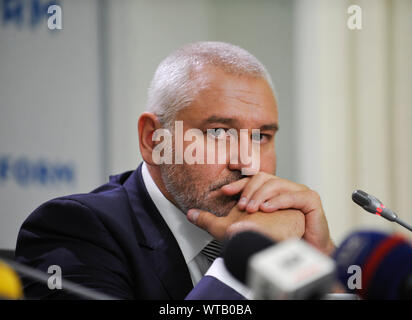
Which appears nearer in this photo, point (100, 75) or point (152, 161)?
point (152, 161)

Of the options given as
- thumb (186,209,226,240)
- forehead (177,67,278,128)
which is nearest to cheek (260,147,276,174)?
forehead (177,67,278,128)

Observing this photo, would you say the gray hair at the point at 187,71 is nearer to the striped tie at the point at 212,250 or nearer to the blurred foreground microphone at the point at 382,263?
the striped tie at the point at 212,250

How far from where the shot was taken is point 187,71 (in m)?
1.47

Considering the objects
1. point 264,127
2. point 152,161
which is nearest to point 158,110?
point 152,161

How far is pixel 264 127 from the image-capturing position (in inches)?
57.2

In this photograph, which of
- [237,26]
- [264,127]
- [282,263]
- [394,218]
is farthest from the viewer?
[237,26]

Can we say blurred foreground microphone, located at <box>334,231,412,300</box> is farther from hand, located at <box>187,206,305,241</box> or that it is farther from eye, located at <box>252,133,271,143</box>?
eye, located at <box>252,133,271,143</box>

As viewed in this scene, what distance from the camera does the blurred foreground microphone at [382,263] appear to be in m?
0.52

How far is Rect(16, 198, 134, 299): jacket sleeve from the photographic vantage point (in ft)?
3.67

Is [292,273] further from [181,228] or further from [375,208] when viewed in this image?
[181,228]

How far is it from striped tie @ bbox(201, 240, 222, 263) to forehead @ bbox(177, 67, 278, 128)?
1.25ft

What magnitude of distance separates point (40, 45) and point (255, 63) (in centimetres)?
137

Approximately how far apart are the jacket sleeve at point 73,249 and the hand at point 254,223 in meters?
0.25

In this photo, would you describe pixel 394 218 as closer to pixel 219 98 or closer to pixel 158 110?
pixel 219 98
